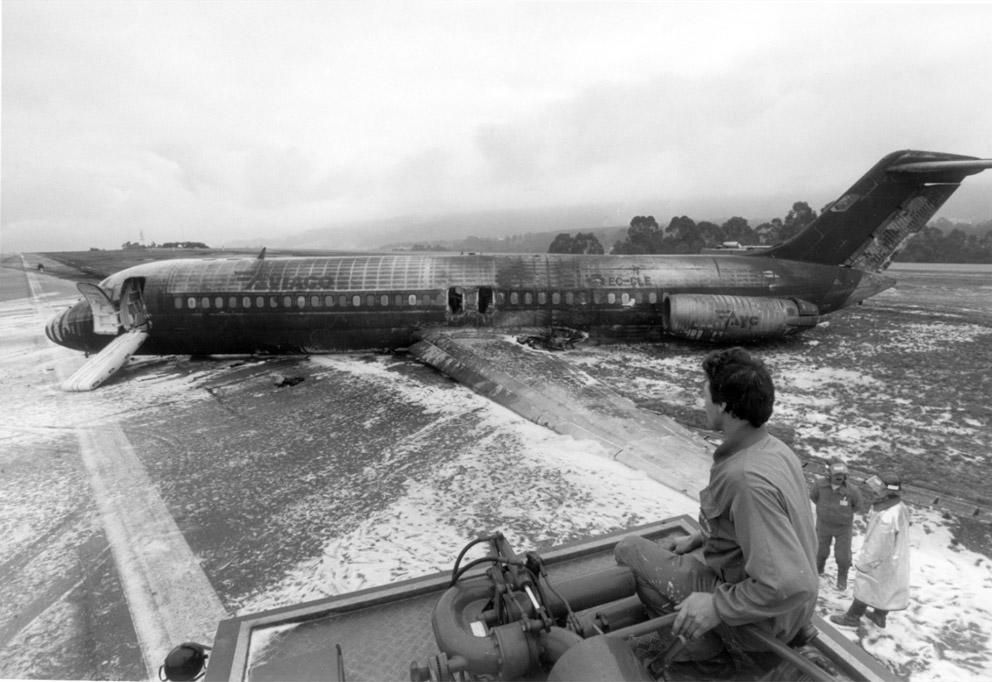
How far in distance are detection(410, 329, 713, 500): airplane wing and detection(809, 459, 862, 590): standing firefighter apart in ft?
6.33

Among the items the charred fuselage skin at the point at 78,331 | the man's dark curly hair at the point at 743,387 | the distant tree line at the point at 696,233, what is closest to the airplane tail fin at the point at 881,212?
the man's dark curly hair at the point at 743,387

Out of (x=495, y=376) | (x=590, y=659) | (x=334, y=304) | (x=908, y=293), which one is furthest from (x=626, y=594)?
(x=908, y=293)

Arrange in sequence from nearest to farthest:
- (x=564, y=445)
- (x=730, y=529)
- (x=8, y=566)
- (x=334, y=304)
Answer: (x=730, y=529)
(x=8, y=566)
(x=564, y=445)
(x=334, y=304)

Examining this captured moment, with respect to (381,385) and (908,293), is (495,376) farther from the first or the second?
(908,293)

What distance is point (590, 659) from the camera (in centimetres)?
263

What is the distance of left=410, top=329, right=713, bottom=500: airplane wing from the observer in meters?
8.33

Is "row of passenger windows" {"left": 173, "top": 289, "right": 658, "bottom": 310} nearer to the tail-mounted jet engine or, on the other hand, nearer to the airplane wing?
the airplane wing

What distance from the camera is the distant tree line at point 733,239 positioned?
165ft

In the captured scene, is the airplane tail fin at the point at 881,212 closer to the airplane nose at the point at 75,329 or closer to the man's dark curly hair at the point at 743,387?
the man's dark curly hair at the point at 743,387

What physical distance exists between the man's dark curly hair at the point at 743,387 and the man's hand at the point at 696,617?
101cm

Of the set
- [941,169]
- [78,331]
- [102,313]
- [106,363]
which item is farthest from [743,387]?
[78,331]

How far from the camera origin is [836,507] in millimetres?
5527

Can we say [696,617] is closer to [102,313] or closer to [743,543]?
[743,543]

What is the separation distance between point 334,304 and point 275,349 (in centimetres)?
253
